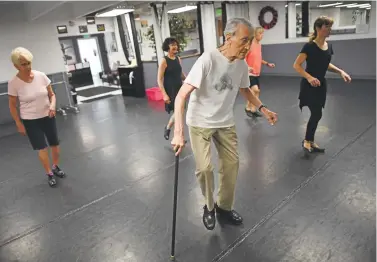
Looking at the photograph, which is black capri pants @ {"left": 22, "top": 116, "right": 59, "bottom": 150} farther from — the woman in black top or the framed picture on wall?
the framed picture on wall

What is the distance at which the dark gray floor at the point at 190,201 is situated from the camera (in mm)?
2104

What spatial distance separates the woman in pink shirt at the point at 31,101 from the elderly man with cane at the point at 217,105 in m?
1.75

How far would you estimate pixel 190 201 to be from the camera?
2709 millimetres

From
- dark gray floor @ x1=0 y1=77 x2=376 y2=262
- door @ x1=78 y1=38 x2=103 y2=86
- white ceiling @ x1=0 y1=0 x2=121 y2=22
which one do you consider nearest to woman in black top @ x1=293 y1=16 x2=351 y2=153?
dark gray floor @ x1=0 y1=77 x2=376 y2=262

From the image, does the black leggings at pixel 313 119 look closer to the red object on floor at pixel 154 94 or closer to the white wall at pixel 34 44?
the red object on floor at pixel 154 94

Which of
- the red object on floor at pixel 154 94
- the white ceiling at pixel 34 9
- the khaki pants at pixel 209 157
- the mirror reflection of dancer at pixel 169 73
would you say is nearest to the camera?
the khaki pants at pixel 209 157

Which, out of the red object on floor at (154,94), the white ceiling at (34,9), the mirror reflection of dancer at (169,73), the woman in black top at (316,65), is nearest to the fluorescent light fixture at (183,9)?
the white ceiling at (34,9)

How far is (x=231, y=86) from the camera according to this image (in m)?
1.96

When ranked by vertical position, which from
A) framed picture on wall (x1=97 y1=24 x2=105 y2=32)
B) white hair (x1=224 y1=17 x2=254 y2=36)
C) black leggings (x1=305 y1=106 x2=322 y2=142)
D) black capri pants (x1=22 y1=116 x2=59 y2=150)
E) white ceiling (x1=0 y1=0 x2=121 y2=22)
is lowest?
black leggings (x1=305 y1=106 x2=322 y2=142)

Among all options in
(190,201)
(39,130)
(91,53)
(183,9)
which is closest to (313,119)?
(190,201)

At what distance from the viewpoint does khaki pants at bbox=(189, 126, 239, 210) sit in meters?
2.01

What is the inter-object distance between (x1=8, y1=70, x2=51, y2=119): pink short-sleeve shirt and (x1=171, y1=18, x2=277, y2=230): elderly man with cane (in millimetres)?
1743

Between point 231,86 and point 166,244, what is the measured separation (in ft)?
4.09

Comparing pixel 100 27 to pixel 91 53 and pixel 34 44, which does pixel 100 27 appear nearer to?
pixel 91 53
